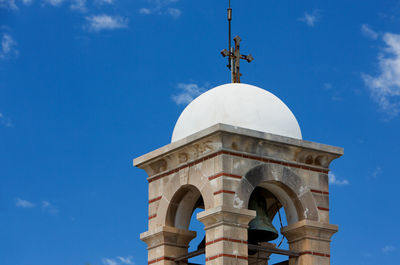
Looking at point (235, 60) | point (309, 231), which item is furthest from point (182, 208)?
point (235, 60)

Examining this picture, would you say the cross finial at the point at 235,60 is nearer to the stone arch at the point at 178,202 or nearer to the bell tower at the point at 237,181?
the bell tower at the point at 237,181

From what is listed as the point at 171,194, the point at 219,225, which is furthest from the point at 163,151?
the point at 219,225

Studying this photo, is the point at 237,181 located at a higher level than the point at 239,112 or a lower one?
lower

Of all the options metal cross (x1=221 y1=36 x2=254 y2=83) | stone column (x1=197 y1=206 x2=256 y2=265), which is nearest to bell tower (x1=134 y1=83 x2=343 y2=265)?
stone column (x1=197 y1=206 x2=256 y2=265)

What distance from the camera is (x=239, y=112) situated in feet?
73.3

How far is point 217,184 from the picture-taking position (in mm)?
21359

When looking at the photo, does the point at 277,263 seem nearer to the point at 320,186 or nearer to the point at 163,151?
the point at 320,186

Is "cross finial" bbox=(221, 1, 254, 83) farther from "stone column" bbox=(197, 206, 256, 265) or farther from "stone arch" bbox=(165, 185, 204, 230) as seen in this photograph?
"stone column" bbox=(197, 206, 256, 265)

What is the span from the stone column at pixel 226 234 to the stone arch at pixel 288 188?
80cm

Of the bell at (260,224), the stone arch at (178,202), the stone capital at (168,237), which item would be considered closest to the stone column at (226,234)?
the bell at (260,224)

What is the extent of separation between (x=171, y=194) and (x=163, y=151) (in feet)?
3.01

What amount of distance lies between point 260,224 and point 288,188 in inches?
37.4

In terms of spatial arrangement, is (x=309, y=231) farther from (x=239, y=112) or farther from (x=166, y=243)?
(x=166, y=243)

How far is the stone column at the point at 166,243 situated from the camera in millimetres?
22500
